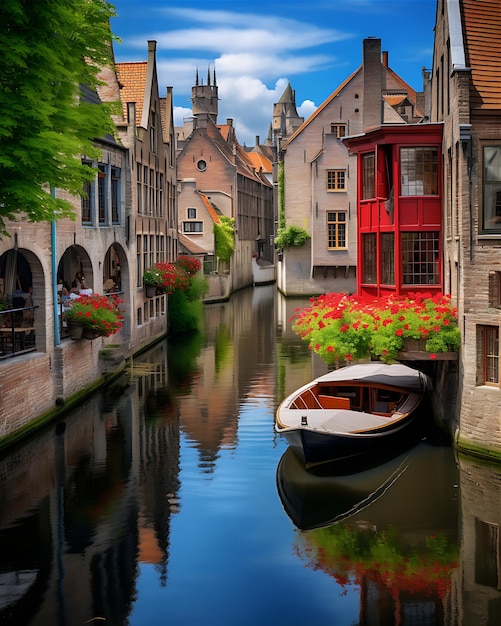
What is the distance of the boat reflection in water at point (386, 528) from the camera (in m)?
12.2

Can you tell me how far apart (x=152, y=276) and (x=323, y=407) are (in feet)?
55.3

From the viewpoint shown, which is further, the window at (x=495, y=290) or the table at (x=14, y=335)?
the table at (x=14, y=335)

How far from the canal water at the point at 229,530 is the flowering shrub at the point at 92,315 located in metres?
2.34

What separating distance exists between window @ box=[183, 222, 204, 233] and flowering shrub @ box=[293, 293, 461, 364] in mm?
42712

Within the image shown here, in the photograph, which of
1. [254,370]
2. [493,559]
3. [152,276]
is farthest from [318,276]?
[493,559]

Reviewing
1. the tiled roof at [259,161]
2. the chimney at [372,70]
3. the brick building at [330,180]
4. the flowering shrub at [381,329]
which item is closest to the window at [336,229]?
the brick building at [330,180]

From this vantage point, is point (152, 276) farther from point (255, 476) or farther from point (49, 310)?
point (255, 476)

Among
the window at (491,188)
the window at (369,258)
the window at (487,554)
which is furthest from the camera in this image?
the window at (369,258)

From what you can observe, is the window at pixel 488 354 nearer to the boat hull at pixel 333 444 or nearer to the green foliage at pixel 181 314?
the boat hull at pixel 333 444

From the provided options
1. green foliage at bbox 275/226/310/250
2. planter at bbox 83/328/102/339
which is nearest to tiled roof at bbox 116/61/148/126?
planter at bbox 83/328/102/339

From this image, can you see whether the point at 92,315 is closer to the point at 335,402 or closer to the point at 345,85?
the point at 335,402

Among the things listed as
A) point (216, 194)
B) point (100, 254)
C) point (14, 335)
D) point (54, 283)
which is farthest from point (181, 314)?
point (216, 194)

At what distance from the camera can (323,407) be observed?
67.7 ft

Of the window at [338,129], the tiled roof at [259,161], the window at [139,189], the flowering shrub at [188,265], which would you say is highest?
the tiled roof at [259,161]
